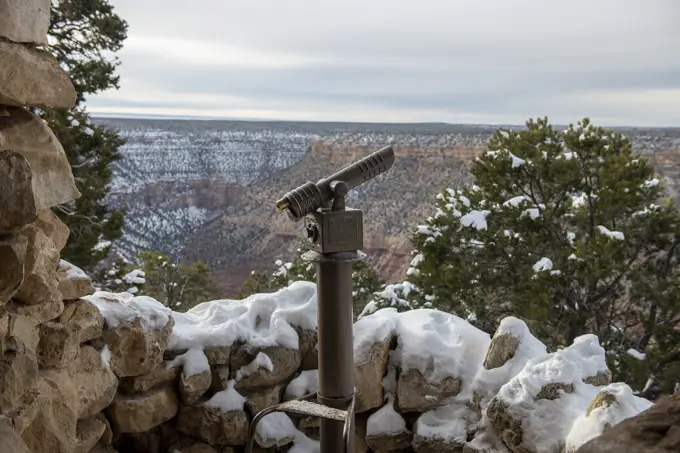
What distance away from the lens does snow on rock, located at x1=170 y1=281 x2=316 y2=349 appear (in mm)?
3471

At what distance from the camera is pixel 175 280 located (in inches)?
436

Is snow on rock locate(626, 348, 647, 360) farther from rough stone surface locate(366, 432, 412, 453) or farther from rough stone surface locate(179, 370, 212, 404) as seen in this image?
rough stone surface locate(179, 370, 212, 404)

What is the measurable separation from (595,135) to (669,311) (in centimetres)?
236

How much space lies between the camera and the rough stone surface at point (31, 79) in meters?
1.71

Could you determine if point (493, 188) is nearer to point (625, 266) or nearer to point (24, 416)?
point (625, 266)

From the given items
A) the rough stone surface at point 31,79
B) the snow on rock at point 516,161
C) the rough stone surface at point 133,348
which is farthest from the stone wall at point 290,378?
the snow on rock at point 516,161

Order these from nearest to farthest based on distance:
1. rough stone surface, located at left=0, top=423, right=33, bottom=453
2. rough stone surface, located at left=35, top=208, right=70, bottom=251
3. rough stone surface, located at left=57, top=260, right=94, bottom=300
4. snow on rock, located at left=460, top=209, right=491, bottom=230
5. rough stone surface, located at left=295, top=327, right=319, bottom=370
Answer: rough stone surface, located at left=0, top=423, right=33, bottom=453
rough stone surface, located at left=35, top=208, right=70, bottom=251
rough stone surface, located at left=57, top=260, right=94, bottom=300
rough stone surface, located at left=295, top=327, right=319, bottom=370
snow on rock, located at left=460, top=209, right=491, bottom=230

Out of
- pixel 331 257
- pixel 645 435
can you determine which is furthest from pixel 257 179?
pixel 645 435

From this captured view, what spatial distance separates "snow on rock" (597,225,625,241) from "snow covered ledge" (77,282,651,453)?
3917 millimetres

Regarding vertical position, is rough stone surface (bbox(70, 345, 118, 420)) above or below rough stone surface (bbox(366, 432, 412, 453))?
above

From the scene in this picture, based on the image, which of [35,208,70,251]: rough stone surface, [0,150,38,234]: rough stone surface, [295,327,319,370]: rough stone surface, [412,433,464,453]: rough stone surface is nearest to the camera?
[0,150,38,234]: rough stone surface

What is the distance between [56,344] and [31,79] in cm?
114

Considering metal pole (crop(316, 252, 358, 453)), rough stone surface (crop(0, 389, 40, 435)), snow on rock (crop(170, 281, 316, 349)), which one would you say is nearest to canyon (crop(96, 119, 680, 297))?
snow on rock (crop(170, 281, 316, 349))

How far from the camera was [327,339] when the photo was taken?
2.66m
